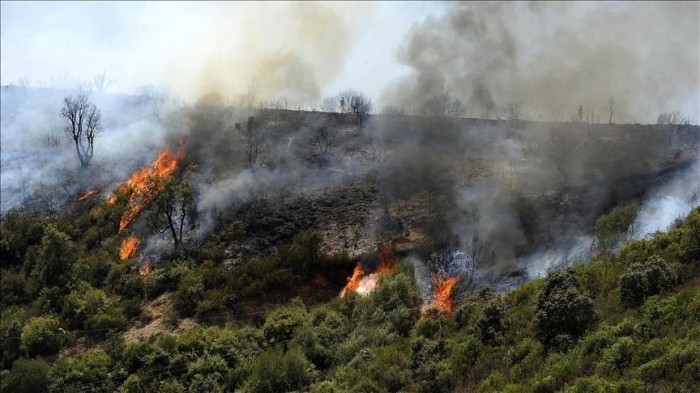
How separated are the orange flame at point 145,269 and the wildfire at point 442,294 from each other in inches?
965

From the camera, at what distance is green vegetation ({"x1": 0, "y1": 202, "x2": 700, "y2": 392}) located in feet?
96.7

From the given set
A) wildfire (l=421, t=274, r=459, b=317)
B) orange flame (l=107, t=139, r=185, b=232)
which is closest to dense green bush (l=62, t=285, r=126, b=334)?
orange flame (l=107, t=139, r=185, b=232)

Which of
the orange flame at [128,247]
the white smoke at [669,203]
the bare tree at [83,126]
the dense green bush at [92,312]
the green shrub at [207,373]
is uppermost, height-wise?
the bare tree at [83,126]

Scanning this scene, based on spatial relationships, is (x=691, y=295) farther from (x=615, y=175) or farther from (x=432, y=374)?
(x=615, y=175)

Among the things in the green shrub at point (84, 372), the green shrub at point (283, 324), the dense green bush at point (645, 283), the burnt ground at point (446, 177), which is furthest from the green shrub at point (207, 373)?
the dense green bush at point (645, 283)

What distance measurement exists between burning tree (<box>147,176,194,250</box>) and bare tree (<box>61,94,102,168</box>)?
68.1ft

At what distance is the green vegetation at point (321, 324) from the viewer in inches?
1161

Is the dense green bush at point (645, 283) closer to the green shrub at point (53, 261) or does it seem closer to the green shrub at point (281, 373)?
the green shrub at point (281, 373)

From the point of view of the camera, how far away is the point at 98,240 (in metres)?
59.5

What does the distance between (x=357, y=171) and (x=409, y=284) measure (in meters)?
22.1

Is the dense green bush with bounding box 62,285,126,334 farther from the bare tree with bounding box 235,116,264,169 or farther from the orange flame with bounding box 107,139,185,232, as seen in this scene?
the bare tree with bounding box 235,116,264,169

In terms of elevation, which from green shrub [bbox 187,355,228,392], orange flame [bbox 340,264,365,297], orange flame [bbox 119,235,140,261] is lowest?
green shrub [bbox 187,355,228,392]

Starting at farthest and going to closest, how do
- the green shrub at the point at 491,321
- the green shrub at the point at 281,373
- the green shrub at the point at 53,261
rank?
the green shrub at the point at 53,261, the green shrub at the point at 281,373, the green shrub at the point at 491,321

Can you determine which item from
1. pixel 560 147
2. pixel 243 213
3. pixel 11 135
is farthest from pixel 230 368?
pixel 11 135
